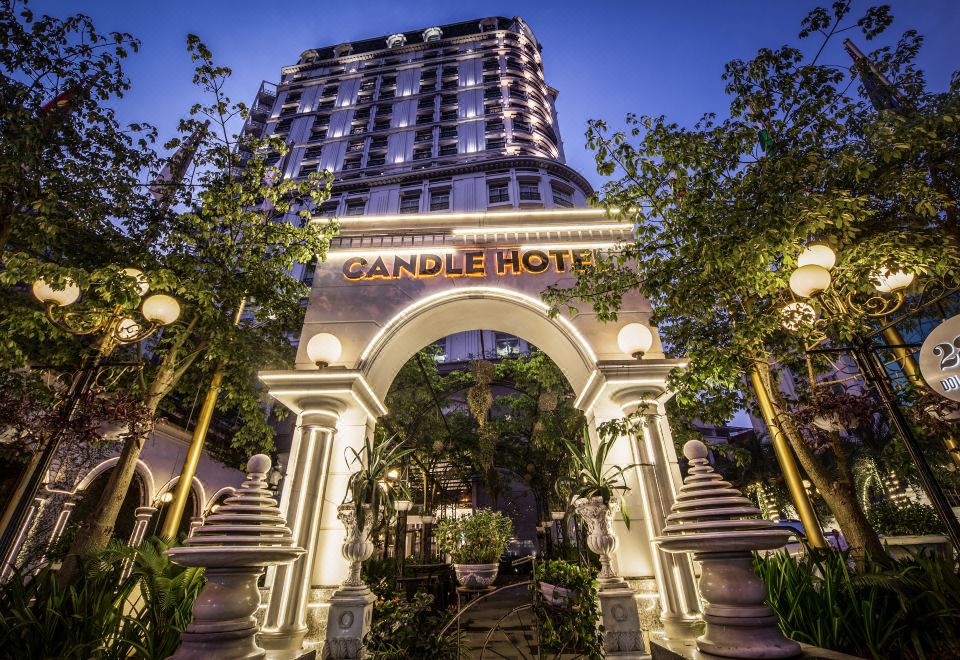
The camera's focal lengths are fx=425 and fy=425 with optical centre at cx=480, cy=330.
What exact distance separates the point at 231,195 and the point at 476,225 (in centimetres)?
447

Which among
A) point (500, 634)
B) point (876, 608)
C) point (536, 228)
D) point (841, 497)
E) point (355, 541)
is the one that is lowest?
point (500, 634)

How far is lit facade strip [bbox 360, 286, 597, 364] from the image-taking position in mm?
6223

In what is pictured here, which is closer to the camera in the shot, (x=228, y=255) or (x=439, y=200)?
(x=228, y=255)

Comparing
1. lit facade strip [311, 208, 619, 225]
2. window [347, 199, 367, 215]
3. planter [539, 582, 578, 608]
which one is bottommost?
planter [539, 582, 578, 608]

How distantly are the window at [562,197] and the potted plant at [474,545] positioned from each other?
20.8 m

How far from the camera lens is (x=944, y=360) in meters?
3.66

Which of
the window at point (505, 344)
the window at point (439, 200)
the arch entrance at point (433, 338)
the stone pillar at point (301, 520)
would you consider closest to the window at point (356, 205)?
the window at point (439, 200)

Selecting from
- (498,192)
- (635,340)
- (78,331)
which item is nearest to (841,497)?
(635,340)

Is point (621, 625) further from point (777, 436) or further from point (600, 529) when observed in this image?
point (777, 436)

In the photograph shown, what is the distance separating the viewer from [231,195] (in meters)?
7.65

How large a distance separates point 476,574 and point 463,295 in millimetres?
5274

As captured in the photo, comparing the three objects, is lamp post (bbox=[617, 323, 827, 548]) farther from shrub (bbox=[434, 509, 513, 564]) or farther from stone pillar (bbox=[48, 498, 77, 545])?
stone pillar (bbox=[48, 498, 77, 545])

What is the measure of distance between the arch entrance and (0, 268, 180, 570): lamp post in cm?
148

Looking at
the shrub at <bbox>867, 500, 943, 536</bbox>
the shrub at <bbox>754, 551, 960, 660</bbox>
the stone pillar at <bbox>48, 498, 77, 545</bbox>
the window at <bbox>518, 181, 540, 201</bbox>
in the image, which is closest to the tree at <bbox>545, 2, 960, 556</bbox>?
the shrub at <bbox>754, 551, 960, 660</bbox>
